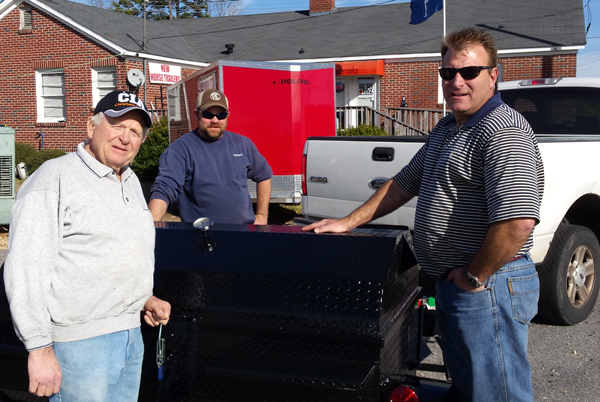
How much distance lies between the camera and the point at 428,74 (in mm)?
20578

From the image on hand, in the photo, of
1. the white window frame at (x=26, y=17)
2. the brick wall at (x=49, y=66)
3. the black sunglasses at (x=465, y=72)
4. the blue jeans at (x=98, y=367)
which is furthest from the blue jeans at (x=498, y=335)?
the white window frame at (x=26, y=17)

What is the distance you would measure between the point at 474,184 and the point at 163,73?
62.9 feet

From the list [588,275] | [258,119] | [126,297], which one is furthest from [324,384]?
[258,119]

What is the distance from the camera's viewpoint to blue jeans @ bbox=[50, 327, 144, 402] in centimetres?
192

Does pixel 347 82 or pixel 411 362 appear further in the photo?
pixel 347 82

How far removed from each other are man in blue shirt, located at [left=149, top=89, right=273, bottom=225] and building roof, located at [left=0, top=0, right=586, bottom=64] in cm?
1640

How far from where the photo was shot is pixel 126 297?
202 cm

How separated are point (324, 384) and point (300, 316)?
0.81 ft

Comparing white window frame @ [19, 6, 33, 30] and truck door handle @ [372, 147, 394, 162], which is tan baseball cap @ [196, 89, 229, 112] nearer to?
truck door handle @ [372, 147, 394, 162]

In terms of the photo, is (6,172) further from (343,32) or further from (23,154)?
(343,32)

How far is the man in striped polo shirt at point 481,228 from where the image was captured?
A: 2018mm

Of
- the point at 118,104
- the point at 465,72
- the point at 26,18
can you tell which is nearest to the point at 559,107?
the point at 465,72

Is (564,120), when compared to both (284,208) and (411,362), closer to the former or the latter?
(411,362)

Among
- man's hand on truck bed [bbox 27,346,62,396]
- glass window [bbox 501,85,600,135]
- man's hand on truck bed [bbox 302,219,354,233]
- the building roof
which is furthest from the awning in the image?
man's hand on truck bed [bbox 27,346,62,396]
